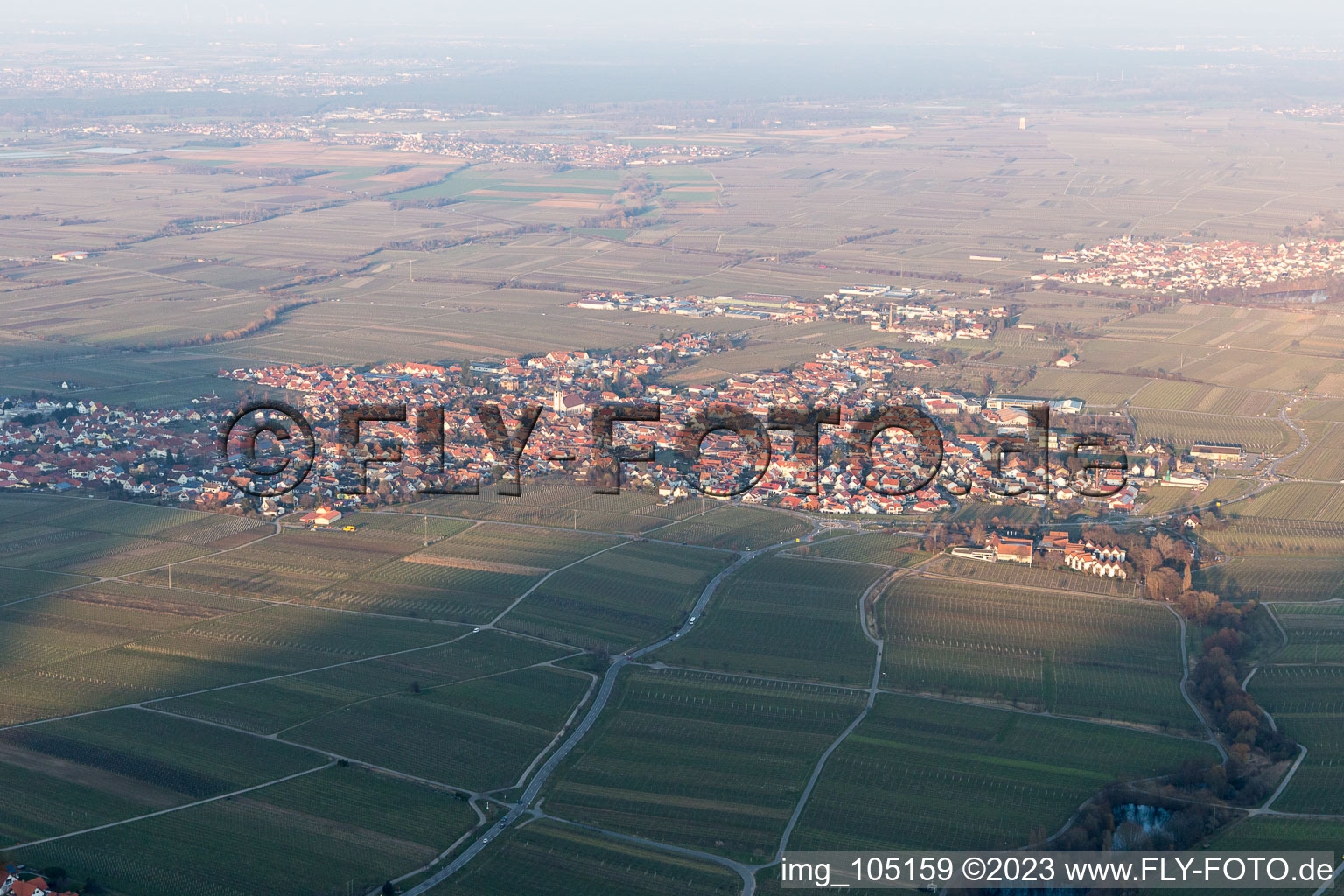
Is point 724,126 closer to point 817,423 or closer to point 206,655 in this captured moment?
point 817,423

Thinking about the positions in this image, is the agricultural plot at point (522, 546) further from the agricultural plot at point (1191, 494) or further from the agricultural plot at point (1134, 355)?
A: the agricultural plot at point (1134, 355)

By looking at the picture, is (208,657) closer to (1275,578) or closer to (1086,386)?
(1275,578)

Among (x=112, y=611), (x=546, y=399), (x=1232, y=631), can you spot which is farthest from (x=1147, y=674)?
(x=546, y=399)

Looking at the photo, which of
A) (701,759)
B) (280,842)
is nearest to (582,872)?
(701,759)

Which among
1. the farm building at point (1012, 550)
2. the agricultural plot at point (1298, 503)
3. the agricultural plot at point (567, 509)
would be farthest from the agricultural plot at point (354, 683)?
the agricultural plot at point (1298, 503)

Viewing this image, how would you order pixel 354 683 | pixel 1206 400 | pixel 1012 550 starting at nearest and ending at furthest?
pixel 354 683 → pixel 1012 550 → pixel 1206 400
